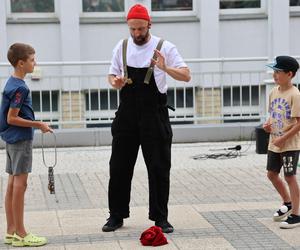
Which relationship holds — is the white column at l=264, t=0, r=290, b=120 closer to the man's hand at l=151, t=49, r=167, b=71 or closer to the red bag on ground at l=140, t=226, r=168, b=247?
the man's hand at l=151, t=49, r=167, b=71

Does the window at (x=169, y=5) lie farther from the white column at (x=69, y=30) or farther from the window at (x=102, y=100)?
the window at (x=102, y=100)

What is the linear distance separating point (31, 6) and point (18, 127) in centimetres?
907

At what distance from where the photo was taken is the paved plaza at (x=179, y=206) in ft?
20.3

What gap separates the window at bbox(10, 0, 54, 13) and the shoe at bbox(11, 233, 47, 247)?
9100 mm

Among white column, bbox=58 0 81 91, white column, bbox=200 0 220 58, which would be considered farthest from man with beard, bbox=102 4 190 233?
white column, bbox=200 0 220 58

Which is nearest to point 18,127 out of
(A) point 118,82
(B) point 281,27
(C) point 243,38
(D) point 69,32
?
(A) point 118,82

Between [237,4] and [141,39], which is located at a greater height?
[237,4]

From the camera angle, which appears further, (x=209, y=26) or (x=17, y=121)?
(x=209, y=26)

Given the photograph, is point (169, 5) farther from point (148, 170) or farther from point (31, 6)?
point (148, 170)

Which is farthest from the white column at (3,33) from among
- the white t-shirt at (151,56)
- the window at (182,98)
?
the white t-shirt at (151,56)

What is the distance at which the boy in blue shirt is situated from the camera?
19.1ft

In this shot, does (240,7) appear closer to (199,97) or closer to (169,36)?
(169,36)

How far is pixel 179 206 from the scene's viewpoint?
753 centimetres

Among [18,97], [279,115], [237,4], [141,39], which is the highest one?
[237,4]
